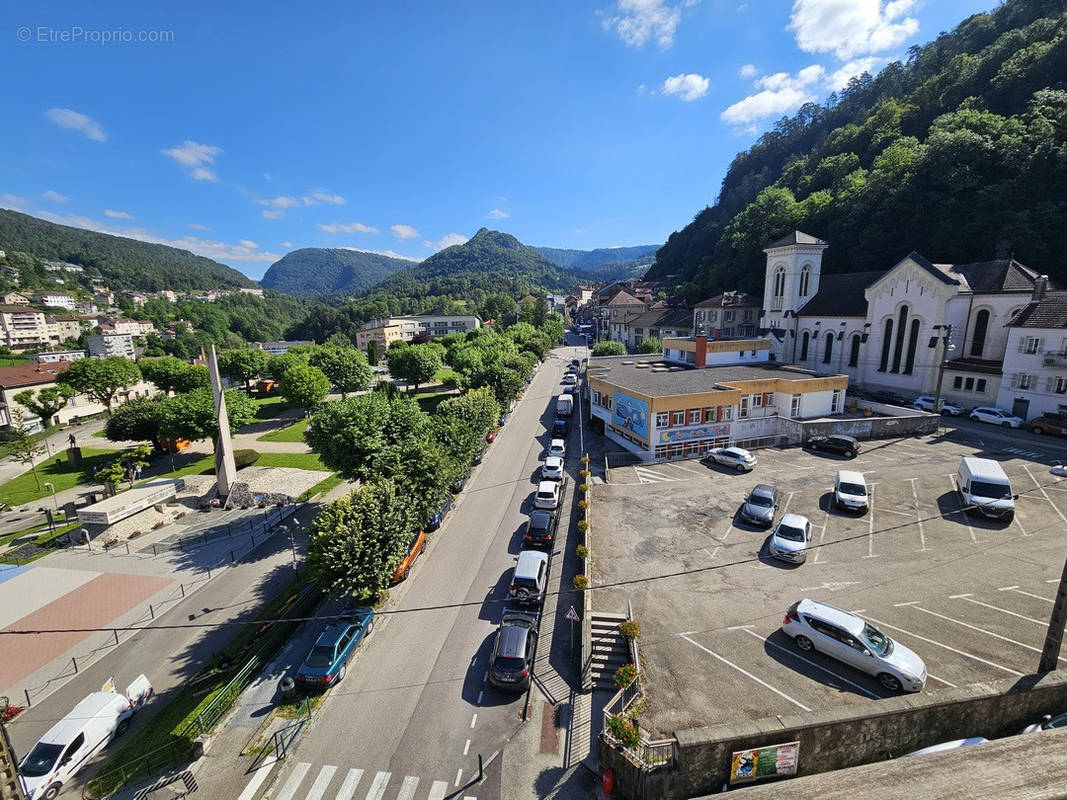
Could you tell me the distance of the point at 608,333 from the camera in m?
108

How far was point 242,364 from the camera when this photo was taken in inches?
2707

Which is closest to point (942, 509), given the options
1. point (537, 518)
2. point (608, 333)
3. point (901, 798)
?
point (901, 798)

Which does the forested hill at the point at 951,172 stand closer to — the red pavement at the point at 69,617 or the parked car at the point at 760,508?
the parked car at the point at 760,508

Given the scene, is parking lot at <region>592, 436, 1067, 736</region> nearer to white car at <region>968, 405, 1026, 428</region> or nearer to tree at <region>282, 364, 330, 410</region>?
white car at <region>968, 405, 1026, 428</region>

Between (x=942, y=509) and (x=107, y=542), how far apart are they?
47.9 metres

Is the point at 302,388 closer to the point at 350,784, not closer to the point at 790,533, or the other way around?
the point at 350,784

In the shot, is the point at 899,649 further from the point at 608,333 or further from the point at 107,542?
the point at 608,333

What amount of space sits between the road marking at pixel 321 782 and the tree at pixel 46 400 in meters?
65.5

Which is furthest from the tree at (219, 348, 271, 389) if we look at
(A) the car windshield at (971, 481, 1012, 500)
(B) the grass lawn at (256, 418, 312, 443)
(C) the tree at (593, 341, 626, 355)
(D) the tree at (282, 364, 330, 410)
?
(A) the car windshield at (971, 481, 1012, 500)

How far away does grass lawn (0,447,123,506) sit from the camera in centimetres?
3504

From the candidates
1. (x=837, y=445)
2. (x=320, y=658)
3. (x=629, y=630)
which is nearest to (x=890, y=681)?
(x=629, y=630)

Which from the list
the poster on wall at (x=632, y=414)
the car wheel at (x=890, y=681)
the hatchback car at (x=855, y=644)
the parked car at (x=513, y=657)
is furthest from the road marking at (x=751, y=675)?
the poster on wall at (x=632, y=414)

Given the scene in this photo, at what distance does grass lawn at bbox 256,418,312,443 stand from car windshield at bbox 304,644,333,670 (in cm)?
3493

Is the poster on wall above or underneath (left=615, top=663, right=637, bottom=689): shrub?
above
